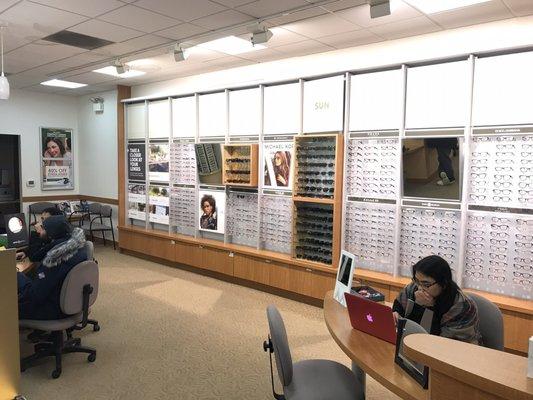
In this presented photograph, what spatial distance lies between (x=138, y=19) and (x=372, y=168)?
303 centimetres

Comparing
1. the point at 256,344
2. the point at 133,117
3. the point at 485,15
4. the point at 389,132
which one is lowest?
the point at 256,344

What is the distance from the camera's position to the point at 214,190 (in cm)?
664

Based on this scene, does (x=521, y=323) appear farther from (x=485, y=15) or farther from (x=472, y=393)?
(x=472, y=393)

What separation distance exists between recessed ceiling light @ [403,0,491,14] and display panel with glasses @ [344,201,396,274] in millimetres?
2082

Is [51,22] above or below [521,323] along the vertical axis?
above

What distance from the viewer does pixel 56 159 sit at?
9250mm

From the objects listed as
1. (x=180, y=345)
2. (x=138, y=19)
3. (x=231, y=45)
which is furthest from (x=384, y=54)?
(x=180, y=345)

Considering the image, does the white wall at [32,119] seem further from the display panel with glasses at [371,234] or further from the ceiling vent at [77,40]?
the display panel with glasses at [371,234]

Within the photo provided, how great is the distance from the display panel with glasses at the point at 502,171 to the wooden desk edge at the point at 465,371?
10.7 feet

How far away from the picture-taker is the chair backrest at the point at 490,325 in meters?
2.55

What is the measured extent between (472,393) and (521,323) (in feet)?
10.8

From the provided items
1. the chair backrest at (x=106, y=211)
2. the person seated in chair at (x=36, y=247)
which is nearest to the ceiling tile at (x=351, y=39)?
the person seated in chair at (x=36, y=247)

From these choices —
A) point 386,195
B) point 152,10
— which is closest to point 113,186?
point 152,10

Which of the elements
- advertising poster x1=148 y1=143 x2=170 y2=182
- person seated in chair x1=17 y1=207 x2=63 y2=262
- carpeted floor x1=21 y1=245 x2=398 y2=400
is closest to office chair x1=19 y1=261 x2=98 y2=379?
carpeted floor x1=21 y1=245 x2=398 y2=400
